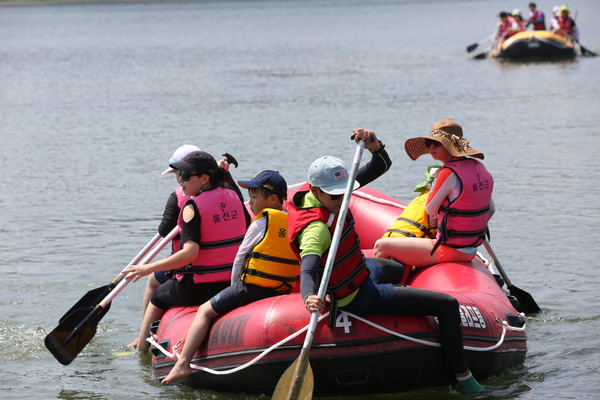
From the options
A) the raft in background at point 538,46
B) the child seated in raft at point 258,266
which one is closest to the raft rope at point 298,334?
the child seated in raft at point 258,266

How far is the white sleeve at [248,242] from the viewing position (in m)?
6.18

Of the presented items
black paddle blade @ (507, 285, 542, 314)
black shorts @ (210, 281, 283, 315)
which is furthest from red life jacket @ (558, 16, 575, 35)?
black shorts @ (210, 281, 283, 315)

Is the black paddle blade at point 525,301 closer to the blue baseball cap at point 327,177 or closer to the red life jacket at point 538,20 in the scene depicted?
the blue baseball cap at point 327,177

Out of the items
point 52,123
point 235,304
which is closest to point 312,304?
point 235,304

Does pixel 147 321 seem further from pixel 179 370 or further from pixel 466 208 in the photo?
pixel 466 208

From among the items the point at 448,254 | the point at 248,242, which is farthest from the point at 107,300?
the point at 448,254

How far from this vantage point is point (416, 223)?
731cm

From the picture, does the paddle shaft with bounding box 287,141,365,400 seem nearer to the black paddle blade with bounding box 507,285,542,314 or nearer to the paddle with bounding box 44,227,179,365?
the paddle with bounding box 44,227,179,365

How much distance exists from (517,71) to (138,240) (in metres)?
17.5

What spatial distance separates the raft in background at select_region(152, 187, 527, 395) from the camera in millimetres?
5840

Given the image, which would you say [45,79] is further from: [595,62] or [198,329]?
[198,329]

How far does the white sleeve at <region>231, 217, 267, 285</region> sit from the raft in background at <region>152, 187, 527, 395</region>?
23 centimetres

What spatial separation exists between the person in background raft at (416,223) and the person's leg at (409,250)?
0.71ft

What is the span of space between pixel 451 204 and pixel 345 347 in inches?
60.2
